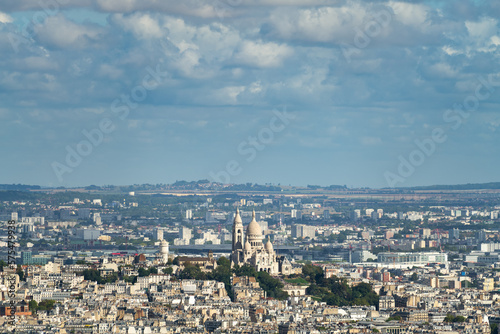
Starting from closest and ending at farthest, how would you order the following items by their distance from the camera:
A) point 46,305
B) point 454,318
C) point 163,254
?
point 454,318 < point 46,305 < point 163,254

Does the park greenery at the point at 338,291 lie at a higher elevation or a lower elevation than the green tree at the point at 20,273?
lower

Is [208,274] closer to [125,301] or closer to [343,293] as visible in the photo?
[343,293]

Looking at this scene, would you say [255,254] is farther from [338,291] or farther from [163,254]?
[338,291]

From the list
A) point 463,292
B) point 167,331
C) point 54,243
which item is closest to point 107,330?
point 167,331

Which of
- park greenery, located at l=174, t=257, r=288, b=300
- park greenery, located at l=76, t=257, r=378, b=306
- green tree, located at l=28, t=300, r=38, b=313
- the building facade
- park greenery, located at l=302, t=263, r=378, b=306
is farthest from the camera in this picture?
the building facade

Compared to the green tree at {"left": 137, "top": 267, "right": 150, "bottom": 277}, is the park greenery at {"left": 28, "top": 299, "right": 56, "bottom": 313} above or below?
below

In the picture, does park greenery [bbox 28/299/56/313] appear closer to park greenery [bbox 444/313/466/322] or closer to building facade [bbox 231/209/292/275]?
park greenery [bbox 444/313/466/322]

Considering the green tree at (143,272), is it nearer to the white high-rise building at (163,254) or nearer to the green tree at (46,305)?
the white high-rise building at (163,254)

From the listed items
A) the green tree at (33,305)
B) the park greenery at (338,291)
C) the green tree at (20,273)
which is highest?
the green tree at (20,273)

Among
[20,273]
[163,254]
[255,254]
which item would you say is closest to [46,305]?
[20,273]

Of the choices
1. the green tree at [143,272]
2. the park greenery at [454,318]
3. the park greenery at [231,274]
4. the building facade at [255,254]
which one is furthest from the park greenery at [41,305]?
the building facade at [255,254]

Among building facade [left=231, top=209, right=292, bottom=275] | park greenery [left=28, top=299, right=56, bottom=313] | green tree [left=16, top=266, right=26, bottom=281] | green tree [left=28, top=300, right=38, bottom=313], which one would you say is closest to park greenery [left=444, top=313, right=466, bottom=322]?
park greenery [left=28, top=299, right=56, bottom=313]

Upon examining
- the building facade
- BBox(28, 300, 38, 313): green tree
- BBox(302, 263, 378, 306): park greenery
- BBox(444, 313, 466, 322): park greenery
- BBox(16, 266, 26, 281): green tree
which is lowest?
BBox(444, 313, 466, 322): park greenery
